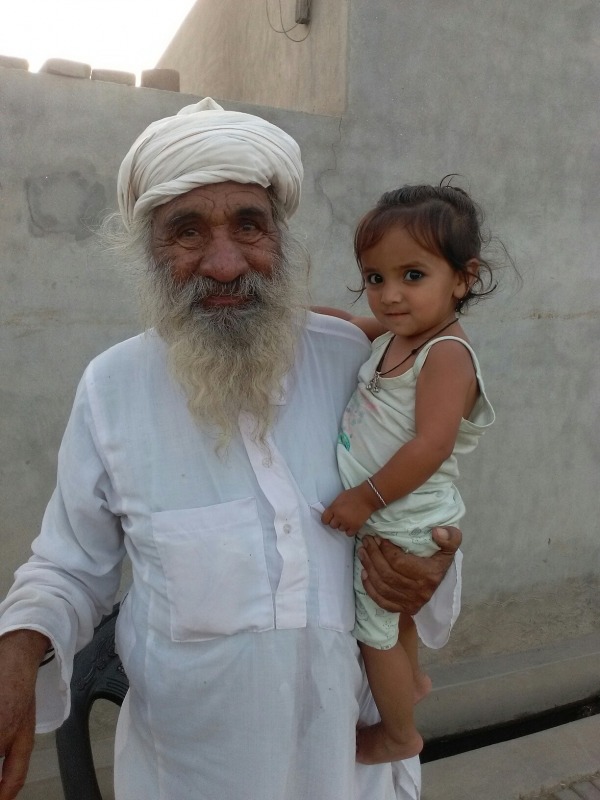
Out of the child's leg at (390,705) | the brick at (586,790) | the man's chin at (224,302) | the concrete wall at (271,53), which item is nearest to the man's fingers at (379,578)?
the child's leg at (390,705)

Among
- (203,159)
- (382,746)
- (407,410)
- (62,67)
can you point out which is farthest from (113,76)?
(382,746)

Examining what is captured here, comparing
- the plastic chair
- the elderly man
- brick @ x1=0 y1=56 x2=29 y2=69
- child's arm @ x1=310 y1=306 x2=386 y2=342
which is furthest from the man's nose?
brick @ x1=0 y1=56 x2=29 y2=69

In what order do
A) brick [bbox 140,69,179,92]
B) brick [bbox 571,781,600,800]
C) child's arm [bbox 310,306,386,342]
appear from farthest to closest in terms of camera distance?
brick [bbox 140,69,179,92] < brick [bbox 571,781,600,800] < child's arm [bbox 310,306,386,342]

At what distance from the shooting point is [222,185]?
1581mm

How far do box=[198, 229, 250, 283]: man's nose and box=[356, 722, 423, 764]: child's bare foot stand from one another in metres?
1.12

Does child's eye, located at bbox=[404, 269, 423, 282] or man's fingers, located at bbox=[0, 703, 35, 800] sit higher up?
child's eye, located at bbox=[404, 269, 423, 282]

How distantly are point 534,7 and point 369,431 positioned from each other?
3029 millimetres

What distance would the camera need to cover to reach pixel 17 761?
1.28 m

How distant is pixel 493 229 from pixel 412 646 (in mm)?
2503

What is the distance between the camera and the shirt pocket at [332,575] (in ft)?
4.91

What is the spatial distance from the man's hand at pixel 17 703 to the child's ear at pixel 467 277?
1.18m

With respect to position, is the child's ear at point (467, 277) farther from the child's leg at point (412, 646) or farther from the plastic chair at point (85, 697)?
the plastic chair at point (85, 697)

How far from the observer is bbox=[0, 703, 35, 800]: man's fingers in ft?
4.12

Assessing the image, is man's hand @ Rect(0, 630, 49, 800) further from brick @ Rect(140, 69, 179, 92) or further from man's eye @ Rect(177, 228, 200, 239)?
brick @ Rect(140, 69, 179, 92)
